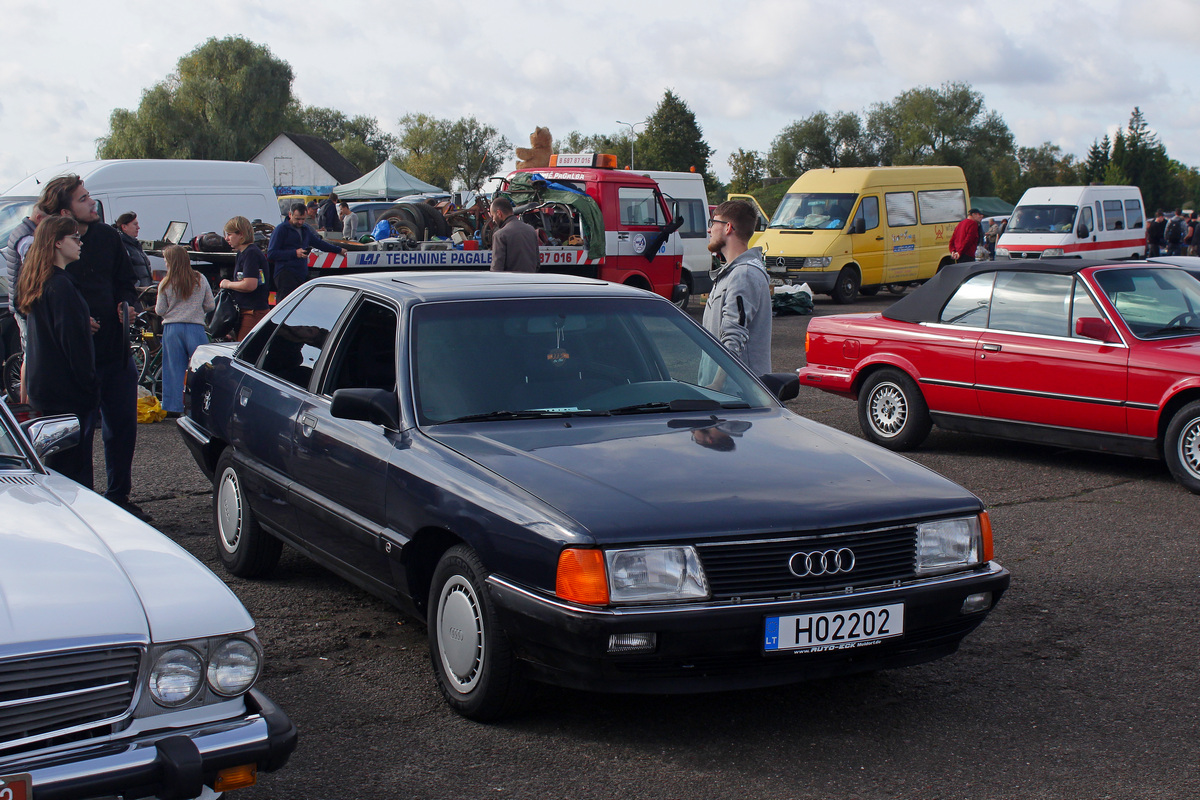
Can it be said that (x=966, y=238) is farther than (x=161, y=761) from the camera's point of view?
Yes

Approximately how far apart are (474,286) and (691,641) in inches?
79.1

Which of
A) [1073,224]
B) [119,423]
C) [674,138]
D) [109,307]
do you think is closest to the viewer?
[109,307]

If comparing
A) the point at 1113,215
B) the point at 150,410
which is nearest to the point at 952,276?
the point at 150,410

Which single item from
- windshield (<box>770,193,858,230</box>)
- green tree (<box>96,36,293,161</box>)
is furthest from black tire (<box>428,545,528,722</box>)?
green tree (<box>96,36,293,161</box>)

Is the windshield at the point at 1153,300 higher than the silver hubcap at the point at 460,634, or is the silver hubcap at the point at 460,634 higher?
the windshield at the point at 1153,300

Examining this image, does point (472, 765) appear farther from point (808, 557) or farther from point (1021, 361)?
point (1021, 361)

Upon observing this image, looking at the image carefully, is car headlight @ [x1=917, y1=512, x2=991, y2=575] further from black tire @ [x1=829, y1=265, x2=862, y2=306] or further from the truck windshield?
the truck windshield

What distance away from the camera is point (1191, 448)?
7.32m

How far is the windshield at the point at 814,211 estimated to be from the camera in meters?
23.0

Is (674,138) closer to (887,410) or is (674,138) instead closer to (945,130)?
(945,130)

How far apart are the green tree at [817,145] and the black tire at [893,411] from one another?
9430 centimetres

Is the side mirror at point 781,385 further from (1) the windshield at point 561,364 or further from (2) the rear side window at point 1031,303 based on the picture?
(2) the rear side window at point 1031,303

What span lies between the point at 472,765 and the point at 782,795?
0.94 meters

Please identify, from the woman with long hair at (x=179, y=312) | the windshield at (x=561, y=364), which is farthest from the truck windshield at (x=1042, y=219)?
the windshield at (x=561, y=364)
